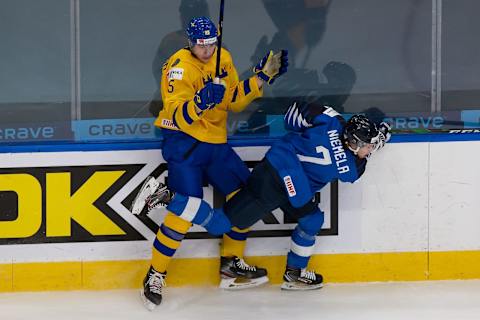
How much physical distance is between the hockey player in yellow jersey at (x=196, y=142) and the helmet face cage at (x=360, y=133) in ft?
1.23

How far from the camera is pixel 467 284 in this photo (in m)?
4.97

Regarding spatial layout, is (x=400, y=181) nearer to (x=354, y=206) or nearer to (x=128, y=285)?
(x=354, y=206)

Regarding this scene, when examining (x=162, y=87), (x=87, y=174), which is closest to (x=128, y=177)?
(x=87, y=174)

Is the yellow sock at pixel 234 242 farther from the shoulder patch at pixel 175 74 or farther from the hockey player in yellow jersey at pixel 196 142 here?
the shoulder patch at pixel 175 74

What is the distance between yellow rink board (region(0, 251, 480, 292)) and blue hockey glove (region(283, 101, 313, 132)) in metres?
0.63

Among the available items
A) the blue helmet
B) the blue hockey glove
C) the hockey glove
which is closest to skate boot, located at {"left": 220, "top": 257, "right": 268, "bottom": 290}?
the blue hockey glove

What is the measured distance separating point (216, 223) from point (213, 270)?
35 cm

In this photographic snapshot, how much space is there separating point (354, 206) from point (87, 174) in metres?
1.21

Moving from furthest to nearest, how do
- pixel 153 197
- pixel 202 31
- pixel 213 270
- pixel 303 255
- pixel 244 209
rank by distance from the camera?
pixel 213 270
pixel 303 255
pixel 244 209
pixel 153 197
pixel 202 31

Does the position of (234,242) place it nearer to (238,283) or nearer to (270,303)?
(238,283)

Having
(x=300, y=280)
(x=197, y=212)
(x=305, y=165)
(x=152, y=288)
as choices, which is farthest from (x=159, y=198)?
(x=300, y=280)

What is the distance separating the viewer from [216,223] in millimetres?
4664

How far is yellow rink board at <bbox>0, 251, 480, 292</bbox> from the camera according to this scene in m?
4.82

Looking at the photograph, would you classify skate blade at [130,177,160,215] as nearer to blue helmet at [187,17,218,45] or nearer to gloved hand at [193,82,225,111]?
gloved hand at [193,82,225,111]
